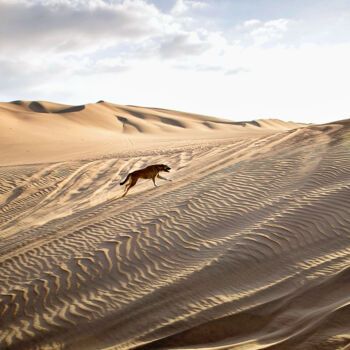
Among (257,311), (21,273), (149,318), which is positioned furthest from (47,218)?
(257,311)

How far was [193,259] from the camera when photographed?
540 centimetres

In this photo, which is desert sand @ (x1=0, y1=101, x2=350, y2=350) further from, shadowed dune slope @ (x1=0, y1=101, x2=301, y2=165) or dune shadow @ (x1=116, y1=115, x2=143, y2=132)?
dune shadow @ (x1=116, y1=115, x2=143, y2=132)

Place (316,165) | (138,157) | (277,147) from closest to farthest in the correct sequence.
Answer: (316,165), (277,147), (138,157)

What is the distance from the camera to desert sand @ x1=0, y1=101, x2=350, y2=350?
386 cm

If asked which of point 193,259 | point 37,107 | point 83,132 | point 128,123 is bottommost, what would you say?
point 193,259

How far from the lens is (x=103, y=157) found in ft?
54.6

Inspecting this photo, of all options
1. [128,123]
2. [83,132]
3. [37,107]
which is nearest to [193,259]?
[83,132]

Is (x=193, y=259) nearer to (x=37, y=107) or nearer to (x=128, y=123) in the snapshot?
(x=128, y=123)

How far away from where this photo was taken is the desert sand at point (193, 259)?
3863mm

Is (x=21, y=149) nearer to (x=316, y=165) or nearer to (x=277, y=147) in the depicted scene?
(x=277, y=147)

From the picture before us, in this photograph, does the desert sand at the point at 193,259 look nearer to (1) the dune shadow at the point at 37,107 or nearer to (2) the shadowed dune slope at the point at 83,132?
(2) the shadowed dune slope at the point at 83,132

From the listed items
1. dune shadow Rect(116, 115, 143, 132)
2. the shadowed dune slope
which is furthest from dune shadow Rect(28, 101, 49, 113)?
dune shadow Rect(116, 115, 143, 132)

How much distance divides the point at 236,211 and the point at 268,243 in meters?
1.54

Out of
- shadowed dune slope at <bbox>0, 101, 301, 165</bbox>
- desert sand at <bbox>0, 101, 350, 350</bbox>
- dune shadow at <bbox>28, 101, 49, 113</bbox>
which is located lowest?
desert sand at <bbox>0, 101, 350, 350</bbox>
